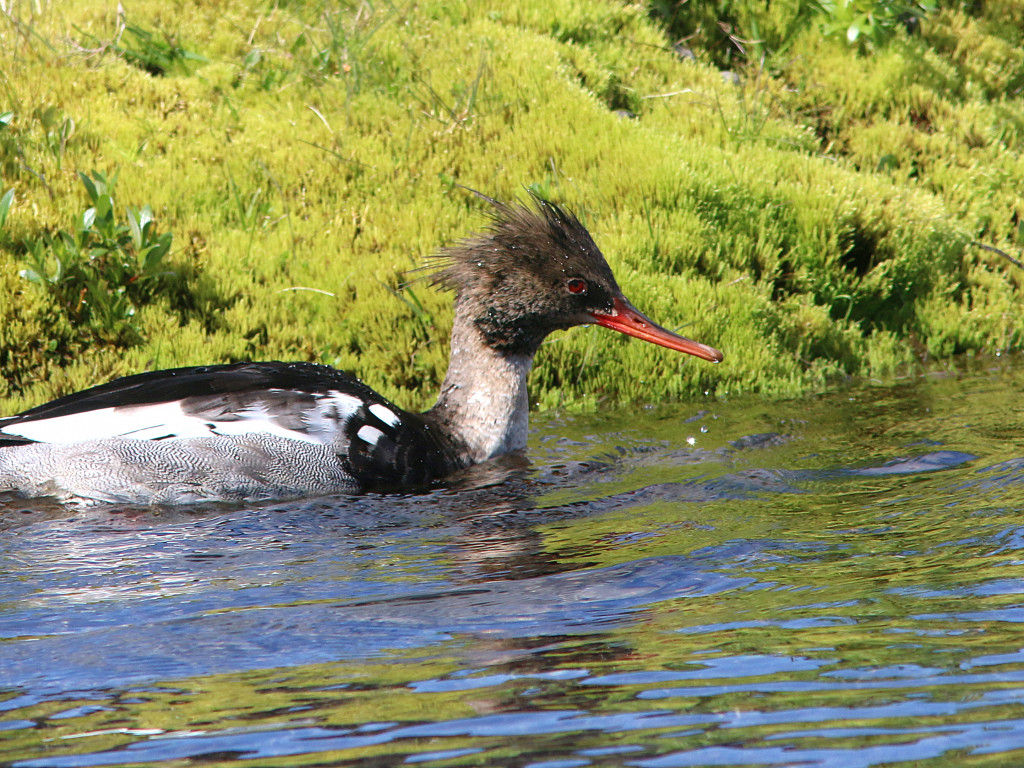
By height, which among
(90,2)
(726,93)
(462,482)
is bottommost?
(462,482)

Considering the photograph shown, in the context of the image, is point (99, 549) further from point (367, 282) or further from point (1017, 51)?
point (1017, 51)

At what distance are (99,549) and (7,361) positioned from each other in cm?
268

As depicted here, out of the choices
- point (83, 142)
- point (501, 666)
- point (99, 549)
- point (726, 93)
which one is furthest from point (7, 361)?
point (726, 93)

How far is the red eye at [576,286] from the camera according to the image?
612 cm

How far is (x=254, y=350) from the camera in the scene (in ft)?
23.3

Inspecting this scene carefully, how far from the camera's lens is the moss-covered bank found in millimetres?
7141

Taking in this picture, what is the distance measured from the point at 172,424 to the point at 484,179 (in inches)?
136

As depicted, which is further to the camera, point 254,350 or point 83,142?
point 83,142

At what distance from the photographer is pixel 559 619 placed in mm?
3584

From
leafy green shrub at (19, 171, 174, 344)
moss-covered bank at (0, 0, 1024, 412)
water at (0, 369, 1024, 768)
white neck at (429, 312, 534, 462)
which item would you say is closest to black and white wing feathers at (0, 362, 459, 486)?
water at (0, 369, 1024, 768)

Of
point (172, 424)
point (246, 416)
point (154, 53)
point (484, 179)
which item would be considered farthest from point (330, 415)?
point (154, 53)

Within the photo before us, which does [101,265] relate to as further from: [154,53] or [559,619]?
[559,619]

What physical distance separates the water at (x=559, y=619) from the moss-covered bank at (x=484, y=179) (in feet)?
5.76

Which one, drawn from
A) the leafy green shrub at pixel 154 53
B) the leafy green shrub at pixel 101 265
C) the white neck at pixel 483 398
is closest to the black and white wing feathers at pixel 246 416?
the white neck at pixel 483 398
